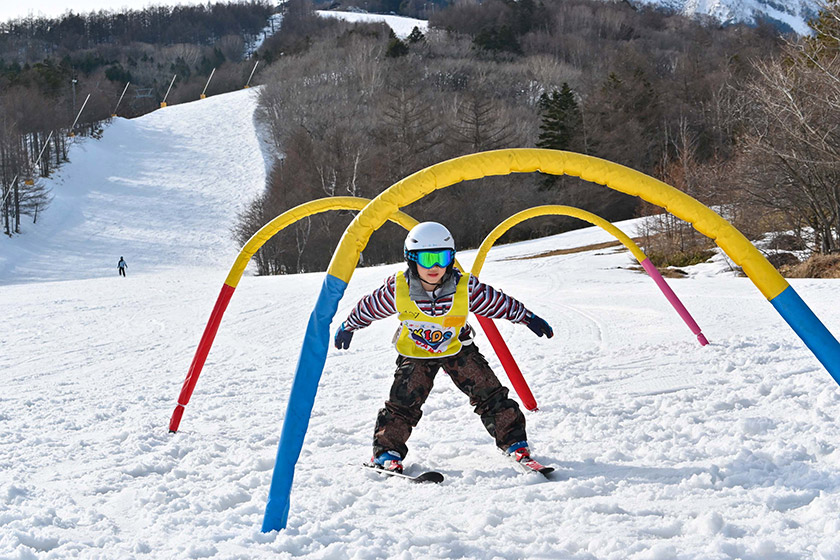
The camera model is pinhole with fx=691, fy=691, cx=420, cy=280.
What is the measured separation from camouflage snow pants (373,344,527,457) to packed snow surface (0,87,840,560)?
9.4 inches

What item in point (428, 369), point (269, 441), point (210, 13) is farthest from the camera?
point (210, 13)

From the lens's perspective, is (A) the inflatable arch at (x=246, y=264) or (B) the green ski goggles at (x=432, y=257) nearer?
(B) the green ski goggles at (x=432, y=257)

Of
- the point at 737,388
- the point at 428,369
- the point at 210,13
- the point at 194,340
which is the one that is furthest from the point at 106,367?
the point at 210,13

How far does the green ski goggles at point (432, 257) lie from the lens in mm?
4426

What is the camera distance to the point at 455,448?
5.04 metres

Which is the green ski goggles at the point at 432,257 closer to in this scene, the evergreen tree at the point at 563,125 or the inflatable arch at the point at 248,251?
the inflatable arch at the point at 248,251

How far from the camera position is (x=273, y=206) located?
45812 millimetres

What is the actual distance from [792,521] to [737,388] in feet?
9.37

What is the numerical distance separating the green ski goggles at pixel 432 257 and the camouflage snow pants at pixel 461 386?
0.72 m

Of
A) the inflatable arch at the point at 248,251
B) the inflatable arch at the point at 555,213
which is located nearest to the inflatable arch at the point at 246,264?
the inflatable arch at the point at 248,251

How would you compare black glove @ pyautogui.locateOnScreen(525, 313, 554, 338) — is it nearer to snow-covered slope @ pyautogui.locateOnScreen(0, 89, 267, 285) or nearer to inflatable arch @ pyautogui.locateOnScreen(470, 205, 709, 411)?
inflatable arch @ pyautogui.locateOnScreen(470, 205, 709, 411)

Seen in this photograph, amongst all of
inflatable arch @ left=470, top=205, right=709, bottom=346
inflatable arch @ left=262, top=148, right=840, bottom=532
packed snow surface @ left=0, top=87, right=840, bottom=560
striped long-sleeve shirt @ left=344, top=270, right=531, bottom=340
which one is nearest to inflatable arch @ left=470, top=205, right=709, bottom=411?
inflatable arch @ left=470, top=205, right=709, bottom=346

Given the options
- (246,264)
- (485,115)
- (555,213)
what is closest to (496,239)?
(555,213)

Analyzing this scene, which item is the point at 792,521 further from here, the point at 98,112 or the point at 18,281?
the point at 98,112
